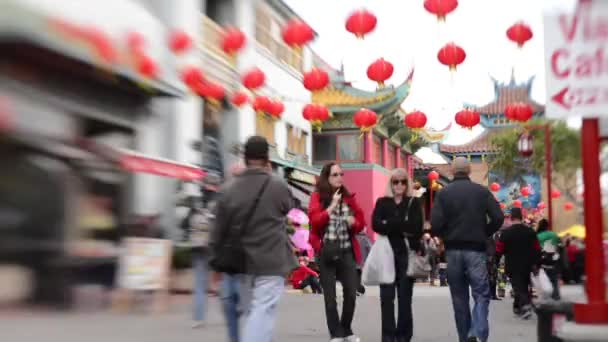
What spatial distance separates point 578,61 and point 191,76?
952 centimetres

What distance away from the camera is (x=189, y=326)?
9.32 m

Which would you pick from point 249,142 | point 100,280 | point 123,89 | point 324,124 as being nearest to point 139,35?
point 123,89

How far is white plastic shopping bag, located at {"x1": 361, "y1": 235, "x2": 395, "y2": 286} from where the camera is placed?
25.3ft

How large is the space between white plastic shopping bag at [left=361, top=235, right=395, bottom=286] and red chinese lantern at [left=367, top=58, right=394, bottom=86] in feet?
16.4

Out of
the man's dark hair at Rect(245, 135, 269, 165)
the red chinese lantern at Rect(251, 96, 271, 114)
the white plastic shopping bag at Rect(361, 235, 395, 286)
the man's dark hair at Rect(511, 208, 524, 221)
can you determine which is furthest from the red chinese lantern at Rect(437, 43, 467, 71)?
the man's dark hair at Rect(245, 135, 269, 165)

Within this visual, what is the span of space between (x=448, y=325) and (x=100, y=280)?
16.0 ft

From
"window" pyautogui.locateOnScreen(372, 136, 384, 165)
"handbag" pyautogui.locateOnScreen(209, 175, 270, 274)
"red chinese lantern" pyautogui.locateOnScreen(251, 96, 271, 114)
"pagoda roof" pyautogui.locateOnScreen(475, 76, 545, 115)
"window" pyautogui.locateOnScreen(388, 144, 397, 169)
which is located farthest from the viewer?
"pagoda roof" pyautogui.locateOnScreen(475, 76, 545, 115)

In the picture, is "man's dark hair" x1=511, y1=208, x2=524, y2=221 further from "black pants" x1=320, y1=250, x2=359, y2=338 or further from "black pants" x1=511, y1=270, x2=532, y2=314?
"black pants" x1=320, y1=250, x2=359, y2=338

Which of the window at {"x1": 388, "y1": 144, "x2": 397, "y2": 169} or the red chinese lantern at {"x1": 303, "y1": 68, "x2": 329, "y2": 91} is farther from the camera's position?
the window at {"x1": 388, "y1": 144, "x2": 397, "y2": 169}

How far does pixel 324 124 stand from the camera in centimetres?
3014

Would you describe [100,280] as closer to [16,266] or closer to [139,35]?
[16,266]

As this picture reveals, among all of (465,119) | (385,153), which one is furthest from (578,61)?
(385,153)

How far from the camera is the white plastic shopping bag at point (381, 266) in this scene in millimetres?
7715

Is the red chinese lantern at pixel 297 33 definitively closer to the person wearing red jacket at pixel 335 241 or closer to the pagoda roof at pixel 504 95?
the person wearing red jacket at pixel 335 241
